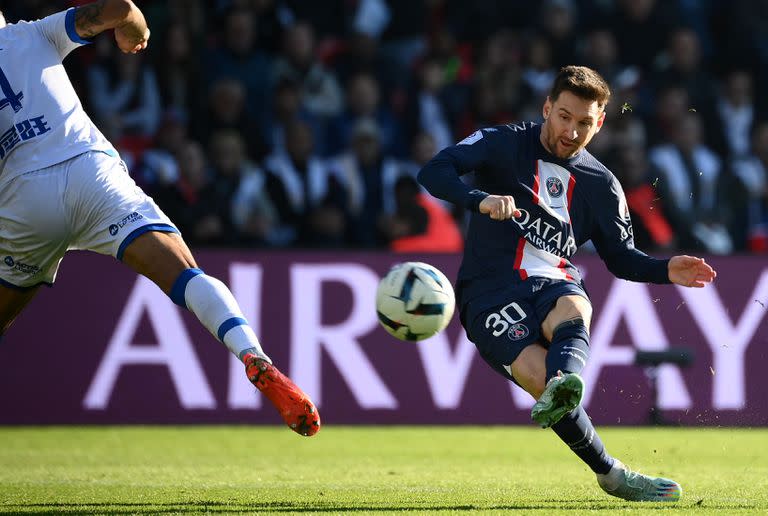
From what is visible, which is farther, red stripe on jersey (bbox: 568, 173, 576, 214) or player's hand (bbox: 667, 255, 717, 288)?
red stripe on jersey (bbox: 568, 173, 576, 214)

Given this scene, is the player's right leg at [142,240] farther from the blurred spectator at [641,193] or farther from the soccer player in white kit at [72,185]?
the blurred spectator at [641,193]

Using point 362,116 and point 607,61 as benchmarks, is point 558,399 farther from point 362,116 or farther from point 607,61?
point 607,61

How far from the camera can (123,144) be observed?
13.0 m

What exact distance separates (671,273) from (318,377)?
494cm

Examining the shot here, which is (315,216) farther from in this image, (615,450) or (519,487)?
(519,487)

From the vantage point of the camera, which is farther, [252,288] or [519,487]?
[252,288]

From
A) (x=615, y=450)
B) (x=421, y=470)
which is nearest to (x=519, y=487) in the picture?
(x=421, y=470)

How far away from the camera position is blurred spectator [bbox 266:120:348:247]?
12.4m

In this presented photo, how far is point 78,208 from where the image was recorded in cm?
597

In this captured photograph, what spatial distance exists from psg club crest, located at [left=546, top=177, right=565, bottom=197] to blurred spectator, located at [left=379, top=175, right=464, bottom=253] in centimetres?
545

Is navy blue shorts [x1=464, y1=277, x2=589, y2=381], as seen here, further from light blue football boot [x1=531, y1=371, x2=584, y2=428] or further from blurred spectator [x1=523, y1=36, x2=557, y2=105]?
blurred spectator [x1=523, y1=36, x2=557, y2=105]

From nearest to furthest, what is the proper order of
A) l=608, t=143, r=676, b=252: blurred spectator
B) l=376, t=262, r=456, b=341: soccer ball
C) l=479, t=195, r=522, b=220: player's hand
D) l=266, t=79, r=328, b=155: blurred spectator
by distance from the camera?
l=479, t=195, r=522, b=220: player's hand
l=376, t=262, r=456, b=341: soccer ball
l=608, t=143, r=676, b=252: blurred spectator
l=266, t=79, r=328, b=155: blurred spectator

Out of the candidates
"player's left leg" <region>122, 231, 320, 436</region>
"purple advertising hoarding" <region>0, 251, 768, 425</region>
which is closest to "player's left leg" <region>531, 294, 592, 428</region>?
"player's left leg" <region>122, 231, 320, 436</region>

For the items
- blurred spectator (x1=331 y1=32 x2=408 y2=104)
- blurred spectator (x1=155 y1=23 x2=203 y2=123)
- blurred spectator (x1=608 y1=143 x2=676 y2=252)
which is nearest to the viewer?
blurred spectator (x1=608 y1=143 x2=676 y2=252)
